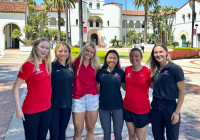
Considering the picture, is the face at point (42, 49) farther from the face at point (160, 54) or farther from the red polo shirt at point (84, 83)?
the face at point (160, 54)

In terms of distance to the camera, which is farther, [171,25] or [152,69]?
[171,25]

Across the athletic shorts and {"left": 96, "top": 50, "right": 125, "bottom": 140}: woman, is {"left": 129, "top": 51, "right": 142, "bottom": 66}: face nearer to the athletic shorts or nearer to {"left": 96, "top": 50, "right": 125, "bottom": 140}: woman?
{"left": 96, "top": 50, "right": 125, "bottom": 140}: woman

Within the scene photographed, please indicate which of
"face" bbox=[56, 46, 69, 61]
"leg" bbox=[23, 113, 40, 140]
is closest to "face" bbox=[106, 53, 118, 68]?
"face" bbox=[56, 46, 69, 61]

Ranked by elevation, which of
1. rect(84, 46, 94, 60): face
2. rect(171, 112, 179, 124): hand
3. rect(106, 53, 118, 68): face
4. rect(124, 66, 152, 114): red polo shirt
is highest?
rect(84, 46, 94, 60): face

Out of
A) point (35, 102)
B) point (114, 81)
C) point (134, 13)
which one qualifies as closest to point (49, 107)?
point (35, 102)

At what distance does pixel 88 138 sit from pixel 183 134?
2.12m

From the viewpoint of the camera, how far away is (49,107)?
9.78ft

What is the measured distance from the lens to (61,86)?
3125mm

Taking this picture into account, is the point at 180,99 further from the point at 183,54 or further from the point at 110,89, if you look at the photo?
the point at 183,54

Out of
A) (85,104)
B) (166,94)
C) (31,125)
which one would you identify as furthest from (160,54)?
(31,125)

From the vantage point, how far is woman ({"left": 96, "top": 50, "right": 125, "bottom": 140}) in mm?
3221

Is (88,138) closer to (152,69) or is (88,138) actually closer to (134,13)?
(152,69)

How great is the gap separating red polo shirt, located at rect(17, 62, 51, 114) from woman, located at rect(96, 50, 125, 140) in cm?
91

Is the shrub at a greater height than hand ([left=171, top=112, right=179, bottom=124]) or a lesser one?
greater
